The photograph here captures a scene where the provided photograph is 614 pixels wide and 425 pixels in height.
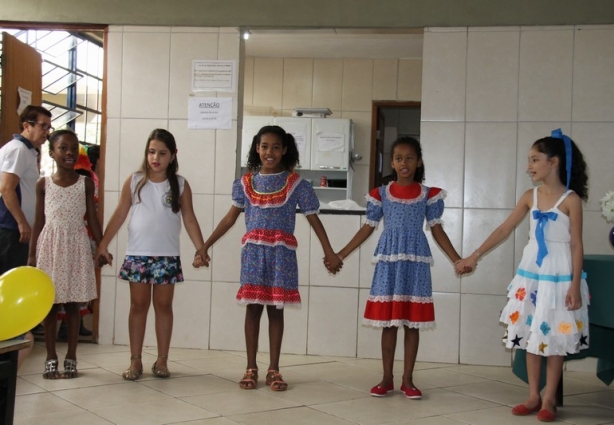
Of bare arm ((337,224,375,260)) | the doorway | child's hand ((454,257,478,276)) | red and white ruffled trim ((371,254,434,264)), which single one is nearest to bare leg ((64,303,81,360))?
bare arm ((337,224,375,260))

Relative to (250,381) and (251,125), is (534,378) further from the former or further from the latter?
(251,125)

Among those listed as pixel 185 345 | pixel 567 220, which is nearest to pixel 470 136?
pixel 567 220

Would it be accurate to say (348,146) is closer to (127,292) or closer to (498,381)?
(127,292)

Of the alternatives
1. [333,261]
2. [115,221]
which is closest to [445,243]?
[333,261]

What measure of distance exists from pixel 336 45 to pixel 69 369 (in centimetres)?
472

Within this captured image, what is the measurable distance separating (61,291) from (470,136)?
8.07ft

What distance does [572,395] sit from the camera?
3.76 m

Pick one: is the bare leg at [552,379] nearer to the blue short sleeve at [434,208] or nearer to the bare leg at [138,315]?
the blue short sleeve at [434,208]

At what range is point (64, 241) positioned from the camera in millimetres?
3816

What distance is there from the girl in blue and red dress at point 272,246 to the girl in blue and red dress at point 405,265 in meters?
0.26

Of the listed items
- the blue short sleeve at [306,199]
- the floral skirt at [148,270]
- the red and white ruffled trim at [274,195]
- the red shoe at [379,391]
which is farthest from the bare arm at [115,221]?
the red shoe at [379,391]

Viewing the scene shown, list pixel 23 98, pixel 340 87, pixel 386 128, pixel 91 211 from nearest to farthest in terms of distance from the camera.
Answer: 1. pixel 91 211
2. pixel 23 98
3. pixel 340 87
4. pixel 386 128

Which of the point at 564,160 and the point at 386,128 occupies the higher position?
the point at 386,128

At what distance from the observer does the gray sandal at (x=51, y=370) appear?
373 centimetres
